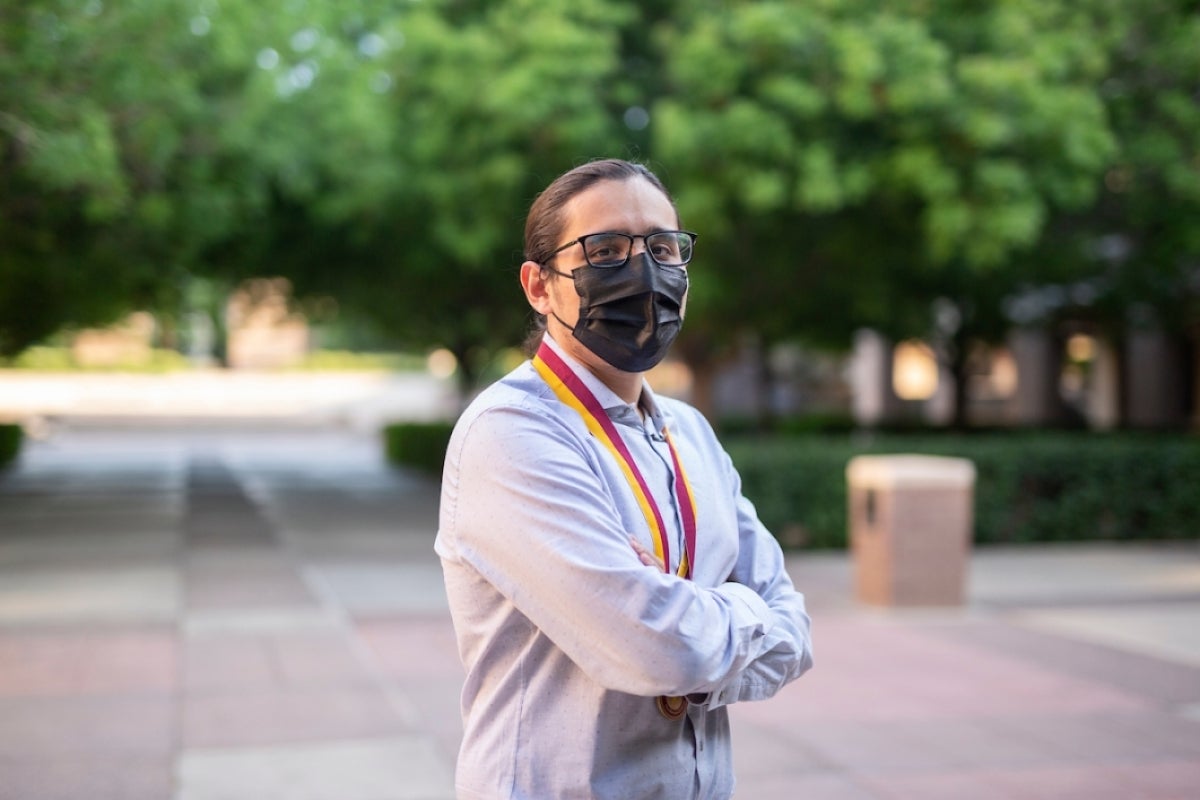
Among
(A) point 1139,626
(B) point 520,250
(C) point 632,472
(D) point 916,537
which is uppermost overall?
(B) point 520,250

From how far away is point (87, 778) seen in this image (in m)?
5.50

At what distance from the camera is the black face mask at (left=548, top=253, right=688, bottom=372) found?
220 centimetres

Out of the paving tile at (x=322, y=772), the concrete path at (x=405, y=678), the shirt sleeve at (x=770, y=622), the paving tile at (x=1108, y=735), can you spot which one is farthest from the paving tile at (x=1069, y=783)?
the shirt sleeve at (x=770, y=622)

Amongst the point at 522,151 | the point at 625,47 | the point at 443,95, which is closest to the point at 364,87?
the point at 443,95

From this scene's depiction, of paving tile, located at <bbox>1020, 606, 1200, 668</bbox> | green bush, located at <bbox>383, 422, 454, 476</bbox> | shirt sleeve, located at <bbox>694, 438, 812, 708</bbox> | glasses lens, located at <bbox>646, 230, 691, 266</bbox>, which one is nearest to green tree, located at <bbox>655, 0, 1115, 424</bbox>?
paving tile, located at <bbox>1020, 606, 1200, 668</bbox>

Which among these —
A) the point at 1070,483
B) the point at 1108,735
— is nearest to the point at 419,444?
the point at 1070,483

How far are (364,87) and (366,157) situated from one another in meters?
0.89

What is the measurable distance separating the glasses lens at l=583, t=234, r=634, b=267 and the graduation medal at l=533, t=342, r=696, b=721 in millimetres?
175

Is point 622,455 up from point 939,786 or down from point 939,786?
up

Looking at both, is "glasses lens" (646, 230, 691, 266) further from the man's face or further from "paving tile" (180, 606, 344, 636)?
"paving tile" (180, 606, 344, 636)

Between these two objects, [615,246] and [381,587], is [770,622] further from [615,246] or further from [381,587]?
[381,587]

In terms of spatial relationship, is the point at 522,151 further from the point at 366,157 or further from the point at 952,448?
the point at 952,448

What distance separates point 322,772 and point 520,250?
2.56 meters

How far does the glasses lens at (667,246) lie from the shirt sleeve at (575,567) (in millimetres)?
355
